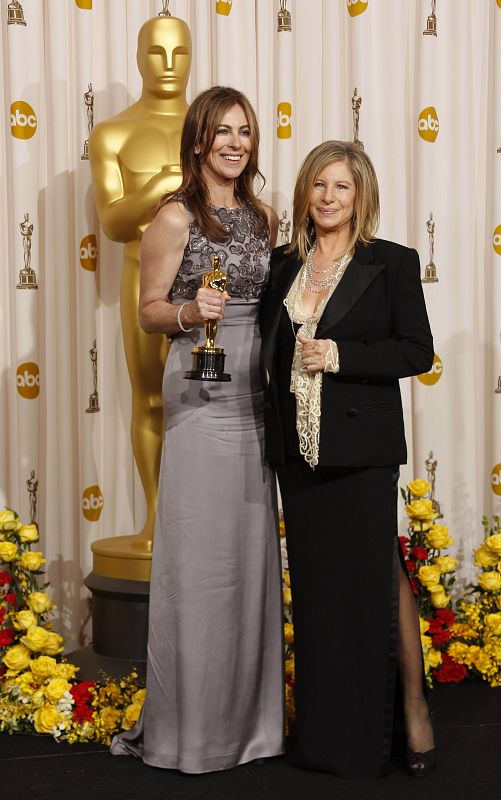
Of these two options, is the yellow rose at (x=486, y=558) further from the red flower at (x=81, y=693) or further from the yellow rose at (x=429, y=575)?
the red flower at (x=81, y=693)

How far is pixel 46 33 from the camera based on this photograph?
3658 mm

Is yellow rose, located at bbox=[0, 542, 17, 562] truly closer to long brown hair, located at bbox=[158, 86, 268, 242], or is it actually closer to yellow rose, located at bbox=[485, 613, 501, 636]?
long brown hair, located at bbox=[158, 86, 268, 242]

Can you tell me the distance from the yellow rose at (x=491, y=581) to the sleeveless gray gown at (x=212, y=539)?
1222 mm

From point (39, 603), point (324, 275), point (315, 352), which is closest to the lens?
point (315, 352)

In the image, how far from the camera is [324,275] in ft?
8.07

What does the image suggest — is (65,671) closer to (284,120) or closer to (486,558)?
(486,558)

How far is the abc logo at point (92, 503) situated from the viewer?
3764 mm

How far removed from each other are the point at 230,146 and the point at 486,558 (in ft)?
6.02

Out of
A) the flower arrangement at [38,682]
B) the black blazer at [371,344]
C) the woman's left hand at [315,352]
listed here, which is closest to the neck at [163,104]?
the black blazer at [371,344]

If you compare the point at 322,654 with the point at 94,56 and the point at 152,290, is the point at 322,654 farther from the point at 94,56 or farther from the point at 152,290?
the point at 94,56

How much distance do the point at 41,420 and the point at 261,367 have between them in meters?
1.44

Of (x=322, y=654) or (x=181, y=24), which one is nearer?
(x=322, y=654)

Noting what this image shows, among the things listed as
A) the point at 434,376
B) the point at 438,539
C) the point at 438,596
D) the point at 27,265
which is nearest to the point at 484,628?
the point at 438,596

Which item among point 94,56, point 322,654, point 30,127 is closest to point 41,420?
point 30,127
